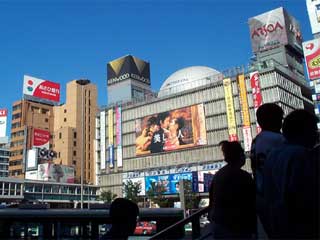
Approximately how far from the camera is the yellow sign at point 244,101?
5506 cm

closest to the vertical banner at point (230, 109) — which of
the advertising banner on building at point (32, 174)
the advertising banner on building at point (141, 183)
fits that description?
the advertising banner on building at point (141, 183)

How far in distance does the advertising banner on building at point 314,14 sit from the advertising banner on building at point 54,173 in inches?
2259

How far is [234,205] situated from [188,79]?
6805 centimetres

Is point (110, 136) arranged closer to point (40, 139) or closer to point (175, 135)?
point (175, 135)

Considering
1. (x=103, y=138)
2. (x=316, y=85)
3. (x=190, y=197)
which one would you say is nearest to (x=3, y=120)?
(x=103, y=138)

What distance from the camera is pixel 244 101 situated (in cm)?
5591

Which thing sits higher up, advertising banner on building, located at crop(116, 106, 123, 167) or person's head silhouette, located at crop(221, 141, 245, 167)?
advertising banner on building, located at crop(116, 106, 123, 167)

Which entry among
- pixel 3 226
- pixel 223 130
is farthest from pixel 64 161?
pixel 3 226

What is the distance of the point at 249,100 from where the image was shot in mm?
55812

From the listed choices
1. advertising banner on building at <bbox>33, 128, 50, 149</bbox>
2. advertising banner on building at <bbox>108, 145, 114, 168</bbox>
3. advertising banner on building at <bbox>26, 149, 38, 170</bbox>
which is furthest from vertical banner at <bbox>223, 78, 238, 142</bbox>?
advertising banner on building at <bbox>26, 149, 38, 170</bbox>

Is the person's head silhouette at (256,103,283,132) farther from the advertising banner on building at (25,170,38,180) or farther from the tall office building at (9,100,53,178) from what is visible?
the tall office building at (9,100,53,178)

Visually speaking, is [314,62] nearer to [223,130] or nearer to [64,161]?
[223,130]

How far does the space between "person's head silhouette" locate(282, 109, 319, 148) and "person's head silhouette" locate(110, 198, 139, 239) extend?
1593mm

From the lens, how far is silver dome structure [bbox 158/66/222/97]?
68.1 m
